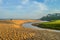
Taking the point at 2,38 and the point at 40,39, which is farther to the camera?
the point at 40,39

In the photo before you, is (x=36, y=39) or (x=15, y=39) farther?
(x=36, y=39)

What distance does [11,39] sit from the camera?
1519cm

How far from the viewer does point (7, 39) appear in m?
15.2

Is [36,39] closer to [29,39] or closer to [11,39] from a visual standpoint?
[29,39]

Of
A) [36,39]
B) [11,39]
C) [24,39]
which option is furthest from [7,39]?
[36,39]

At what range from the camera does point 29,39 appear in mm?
16375

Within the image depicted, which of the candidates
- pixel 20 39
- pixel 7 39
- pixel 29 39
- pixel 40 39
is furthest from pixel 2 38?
pixel 40 39

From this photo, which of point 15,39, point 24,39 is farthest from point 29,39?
point 15,39

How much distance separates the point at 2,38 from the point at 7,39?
1.88 ft

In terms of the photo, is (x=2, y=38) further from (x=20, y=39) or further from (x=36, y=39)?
(x=36, y=39)

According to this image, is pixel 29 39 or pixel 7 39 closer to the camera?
pixel 7 39

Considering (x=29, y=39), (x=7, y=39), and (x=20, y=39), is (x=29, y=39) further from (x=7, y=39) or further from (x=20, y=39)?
(x=7, y=39)

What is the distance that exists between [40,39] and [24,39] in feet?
6.15

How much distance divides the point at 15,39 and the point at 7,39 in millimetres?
761
